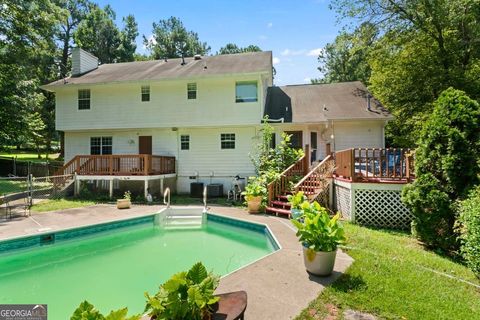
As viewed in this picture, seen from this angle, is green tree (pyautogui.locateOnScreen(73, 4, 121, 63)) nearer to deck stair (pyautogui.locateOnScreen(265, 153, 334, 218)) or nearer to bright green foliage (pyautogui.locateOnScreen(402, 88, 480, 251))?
deck stair (pyautogui.locateOnScreen(265, 153, 334, 218))

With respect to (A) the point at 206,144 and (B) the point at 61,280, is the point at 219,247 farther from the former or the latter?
(A) the point at 206,144

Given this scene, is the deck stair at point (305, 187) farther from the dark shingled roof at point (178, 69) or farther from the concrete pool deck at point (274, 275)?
the dark shingled roof at point (178, 69)

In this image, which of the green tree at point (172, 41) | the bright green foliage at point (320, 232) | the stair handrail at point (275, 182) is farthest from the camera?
the green tree at point (172, 41)

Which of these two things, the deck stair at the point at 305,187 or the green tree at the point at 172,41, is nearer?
the deck stair at the point at 305,187

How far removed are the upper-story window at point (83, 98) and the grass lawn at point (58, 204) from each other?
5.77 metres

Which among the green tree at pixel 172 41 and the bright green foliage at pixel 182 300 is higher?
the green tree at pixel 172 41

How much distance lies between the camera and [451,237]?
6.40 meters

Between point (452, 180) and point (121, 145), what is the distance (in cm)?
1539

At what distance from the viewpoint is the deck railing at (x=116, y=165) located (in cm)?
1386

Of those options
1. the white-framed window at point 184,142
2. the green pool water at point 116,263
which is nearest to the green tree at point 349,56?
the white-framed window at point 184,142

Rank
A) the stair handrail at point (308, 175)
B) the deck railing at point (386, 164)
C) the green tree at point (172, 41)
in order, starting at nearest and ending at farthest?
the deck railing at point (386, 164), the stair handrail at point (308, 175), the green tree at point (172, 41)

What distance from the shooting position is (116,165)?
14172 millimetres

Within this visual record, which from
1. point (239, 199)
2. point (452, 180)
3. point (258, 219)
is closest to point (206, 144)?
point (239, 199)

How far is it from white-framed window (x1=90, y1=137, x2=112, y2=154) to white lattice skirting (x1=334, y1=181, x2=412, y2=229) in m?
13.4
